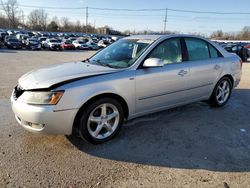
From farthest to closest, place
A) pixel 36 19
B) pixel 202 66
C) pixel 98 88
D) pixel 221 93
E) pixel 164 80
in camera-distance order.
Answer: pixel 36 19 → pixel 221 93 → pixel 202 66 → pixel 164 80 → pixel 98 88

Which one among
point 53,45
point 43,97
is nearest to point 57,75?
point 43,97

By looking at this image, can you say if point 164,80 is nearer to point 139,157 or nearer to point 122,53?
point 122,53

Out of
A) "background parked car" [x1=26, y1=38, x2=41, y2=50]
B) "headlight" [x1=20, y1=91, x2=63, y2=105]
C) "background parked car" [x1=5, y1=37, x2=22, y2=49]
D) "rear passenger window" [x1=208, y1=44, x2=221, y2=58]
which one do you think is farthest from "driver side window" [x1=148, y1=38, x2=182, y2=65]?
"background parked car" [x1=5, y1=37, x2=22, y2=49]

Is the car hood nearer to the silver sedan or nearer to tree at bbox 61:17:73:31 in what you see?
the silver sedan

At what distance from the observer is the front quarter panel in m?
3.03

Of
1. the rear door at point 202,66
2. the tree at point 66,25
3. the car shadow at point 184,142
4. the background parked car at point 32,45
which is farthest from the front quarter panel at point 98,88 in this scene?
the tree at point 66,25

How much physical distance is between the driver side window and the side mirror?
0.20 m

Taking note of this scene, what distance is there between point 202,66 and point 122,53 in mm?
1607

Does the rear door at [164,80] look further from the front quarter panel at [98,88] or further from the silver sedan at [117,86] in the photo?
the front quarter panel at [98,88]

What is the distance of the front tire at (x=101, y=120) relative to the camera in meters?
3.25

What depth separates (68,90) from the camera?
9.91ft

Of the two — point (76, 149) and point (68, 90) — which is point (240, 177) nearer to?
point (76, 149)

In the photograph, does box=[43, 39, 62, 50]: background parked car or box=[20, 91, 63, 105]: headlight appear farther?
box=[43, 39, 62, 50]: background parked car

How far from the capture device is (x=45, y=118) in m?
2.99
